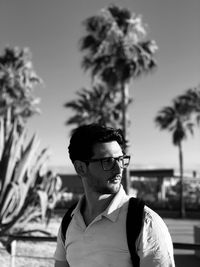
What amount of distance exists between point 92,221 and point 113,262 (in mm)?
189

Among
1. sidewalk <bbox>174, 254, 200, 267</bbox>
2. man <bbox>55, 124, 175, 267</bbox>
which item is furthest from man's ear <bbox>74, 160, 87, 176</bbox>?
sidewalk <bbox>174, 254, 200, 267</bbox>

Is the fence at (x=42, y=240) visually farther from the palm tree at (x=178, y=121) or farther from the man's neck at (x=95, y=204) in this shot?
the palm tree at (x=178, y=121)

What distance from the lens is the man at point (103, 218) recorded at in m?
1.23

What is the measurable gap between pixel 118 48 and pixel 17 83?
7.67 m

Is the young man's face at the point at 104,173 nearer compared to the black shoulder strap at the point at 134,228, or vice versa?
the black shoulder strap at the point at 134,228

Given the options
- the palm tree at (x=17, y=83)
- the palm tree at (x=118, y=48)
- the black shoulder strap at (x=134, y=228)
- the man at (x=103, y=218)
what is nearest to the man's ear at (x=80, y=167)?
the man at (x=103, y=218)

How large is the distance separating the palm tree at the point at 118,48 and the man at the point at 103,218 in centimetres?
1732

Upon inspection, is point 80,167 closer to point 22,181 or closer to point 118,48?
point 22,181

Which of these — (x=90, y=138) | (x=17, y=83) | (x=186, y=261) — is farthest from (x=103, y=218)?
(x=17, y=83)

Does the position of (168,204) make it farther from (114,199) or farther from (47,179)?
(114,199)

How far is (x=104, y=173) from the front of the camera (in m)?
1.43

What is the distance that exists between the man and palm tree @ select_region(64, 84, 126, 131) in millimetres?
22569

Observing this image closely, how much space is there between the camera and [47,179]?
363 inches

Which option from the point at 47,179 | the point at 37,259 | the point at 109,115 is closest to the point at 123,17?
the point at 109,115
